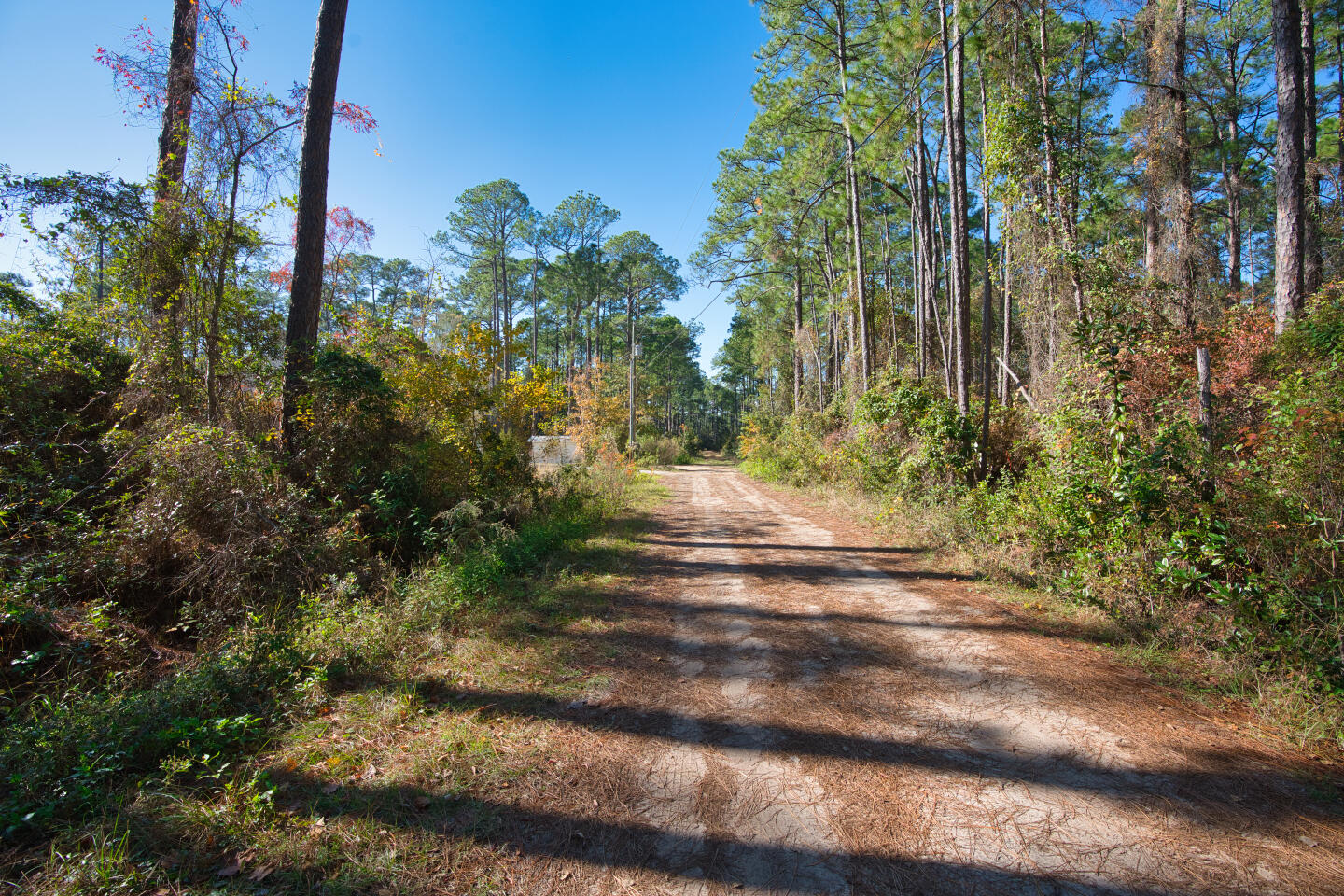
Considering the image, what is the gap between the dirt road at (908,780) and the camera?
206 cm

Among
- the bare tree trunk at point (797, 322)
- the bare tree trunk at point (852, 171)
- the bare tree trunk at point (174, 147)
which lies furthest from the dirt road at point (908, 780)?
the bare tree trunk at point (797, 322)

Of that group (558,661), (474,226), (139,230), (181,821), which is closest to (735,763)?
(558,661)

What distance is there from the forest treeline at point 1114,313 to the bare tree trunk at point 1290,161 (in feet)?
0.10

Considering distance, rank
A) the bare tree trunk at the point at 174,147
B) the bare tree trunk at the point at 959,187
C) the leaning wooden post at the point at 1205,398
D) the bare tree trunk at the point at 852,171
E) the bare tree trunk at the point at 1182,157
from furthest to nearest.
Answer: the bare tree trunk at the point at 852,171 → the bare tree trunk at the point at 959,187 → the bare tree trunk at the point at 1182,157 → the bare tree trunk at the point at 174,147 → the leaning wooden post at the point at 1205,398

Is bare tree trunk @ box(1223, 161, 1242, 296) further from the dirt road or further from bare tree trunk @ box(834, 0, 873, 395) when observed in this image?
the dirt road

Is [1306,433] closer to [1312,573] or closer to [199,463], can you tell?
[1312,573]

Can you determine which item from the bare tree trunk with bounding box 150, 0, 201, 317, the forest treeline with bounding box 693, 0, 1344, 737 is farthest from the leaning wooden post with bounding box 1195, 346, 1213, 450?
the bare tree trunk with bounding box 150, 0, 201, 317

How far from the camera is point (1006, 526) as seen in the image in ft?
Answer: 21.0

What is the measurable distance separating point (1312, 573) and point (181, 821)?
6.52 m

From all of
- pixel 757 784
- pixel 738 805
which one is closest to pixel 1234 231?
pixel 757 784

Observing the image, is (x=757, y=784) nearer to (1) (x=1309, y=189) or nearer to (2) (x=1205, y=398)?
(2) (x=1205, y=398)

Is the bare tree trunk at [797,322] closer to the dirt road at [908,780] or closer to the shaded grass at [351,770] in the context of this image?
the dirt road at [908,780]

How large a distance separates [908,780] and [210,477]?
20.4 feet

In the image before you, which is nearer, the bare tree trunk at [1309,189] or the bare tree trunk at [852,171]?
the bare tree trunk at [1309,189]
